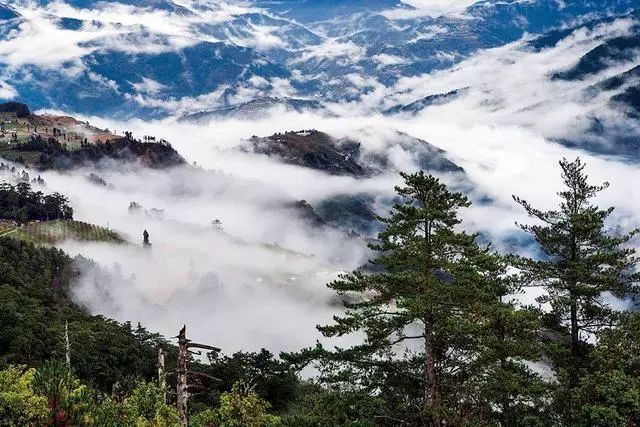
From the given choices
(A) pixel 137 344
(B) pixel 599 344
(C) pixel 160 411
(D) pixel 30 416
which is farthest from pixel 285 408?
(D) pixel 30 416

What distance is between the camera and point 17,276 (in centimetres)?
19775

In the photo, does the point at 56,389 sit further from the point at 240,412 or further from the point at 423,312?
the point at 240,412

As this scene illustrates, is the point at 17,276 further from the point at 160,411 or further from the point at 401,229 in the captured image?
the point at 401,229

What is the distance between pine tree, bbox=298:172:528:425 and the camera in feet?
127

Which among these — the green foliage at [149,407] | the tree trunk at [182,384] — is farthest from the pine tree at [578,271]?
the tree trunk at [182,384]

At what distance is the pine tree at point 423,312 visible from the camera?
38.7 meters

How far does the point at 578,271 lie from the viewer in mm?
46219

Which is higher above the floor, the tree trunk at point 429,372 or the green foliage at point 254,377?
the green foliage at point 254,377

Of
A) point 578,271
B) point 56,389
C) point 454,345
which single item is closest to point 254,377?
point 578,271

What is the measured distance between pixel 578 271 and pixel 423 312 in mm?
15481

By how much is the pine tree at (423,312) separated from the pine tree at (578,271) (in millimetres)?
7612

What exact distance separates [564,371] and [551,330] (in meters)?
7.31

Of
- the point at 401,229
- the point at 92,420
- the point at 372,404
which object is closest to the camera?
the point at 92,420

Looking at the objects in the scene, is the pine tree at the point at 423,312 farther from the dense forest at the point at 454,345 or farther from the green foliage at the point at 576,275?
the green foliage at the point at 576,275
